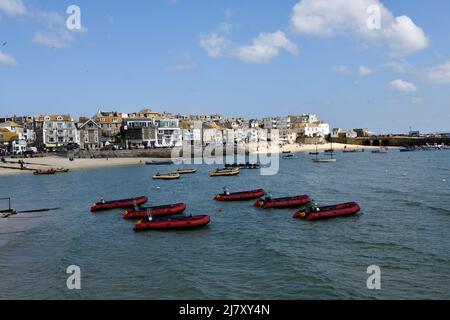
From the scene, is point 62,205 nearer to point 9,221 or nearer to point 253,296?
point 9,221

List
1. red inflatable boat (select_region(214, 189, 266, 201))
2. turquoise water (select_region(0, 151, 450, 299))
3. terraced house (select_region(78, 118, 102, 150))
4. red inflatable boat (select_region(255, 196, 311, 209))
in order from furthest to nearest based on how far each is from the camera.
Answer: terraced house (select_region(78, 118, 102, 150)), red inflatable boat (select_region(214, 189, 266, 201)), red inflatable boat (select_region(255, 196, 311, 209)), turquoise water (select_region(0, 151, 450, 299))

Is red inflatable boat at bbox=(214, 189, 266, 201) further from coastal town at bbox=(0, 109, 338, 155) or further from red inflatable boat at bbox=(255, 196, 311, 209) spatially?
coastal town at bbox=(0, 109, 338, 155)

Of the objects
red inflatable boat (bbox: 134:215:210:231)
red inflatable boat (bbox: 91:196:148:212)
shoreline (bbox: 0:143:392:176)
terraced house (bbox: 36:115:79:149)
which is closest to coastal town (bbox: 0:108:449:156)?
terraced house (bbox: 36:115:79:149)

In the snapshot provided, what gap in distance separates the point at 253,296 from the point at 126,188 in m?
53.8

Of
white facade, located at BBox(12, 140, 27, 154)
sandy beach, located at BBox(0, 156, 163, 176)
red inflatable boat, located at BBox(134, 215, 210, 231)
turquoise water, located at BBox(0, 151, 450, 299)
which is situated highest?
white facade, located at BBox(12, 140, 27, 154)

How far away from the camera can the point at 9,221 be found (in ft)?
145

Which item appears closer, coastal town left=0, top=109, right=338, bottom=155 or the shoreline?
the shoreline

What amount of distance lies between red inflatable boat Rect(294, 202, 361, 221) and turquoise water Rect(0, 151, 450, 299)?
2.79 feet

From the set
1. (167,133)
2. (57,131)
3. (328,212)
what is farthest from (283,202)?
(57,131)

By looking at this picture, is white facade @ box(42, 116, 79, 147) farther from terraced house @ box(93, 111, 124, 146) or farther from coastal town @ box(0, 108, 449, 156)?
terraced house @ box(93, 111, 124, 146)

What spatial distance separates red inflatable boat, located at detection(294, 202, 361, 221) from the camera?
4138 centimetres

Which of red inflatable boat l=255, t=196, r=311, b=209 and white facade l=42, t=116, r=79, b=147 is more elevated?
white facade l=42, t=116, r=79, b=147

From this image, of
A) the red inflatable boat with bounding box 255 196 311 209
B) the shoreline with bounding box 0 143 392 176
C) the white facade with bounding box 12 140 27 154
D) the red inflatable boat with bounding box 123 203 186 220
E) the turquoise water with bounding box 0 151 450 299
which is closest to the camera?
the turquoise water with bounding box 0 151 450 299

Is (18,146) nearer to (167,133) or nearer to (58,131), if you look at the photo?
(58,131)
